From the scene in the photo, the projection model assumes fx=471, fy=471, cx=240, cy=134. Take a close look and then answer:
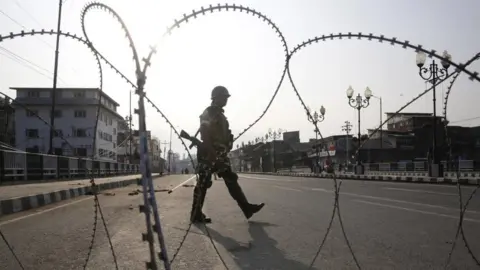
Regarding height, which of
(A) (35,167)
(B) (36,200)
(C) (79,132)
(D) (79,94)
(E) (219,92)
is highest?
(D) (79,94)

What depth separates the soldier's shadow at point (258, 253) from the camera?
4.41 metres

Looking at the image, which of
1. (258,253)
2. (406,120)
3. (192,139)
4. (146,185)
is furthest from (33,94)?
(146,185)

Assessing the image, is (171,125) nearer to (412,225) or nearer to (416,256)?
(416,256)

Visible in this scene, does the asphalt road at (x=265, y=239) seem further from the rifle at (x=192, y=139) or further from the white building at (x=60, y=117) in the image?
the white building at (x=60, y=117)

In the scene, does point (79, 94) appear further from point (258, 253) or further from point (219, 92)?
point (258, 253)

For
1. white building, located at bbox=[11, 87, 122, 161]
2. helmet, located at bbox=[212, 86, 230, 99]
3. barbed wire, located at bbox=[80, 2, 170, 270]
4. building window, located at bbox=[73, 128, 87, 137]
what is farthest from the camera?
building window, located at bbox=[73, 128, 87, 137]

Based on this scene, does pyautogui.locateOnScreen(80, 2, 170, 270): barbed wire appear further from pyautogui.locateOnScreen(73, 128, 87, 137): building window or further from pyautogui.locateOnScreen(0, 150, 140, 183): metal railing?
pyautogui.locateOnScreen(73, 128, 87, 137): building window

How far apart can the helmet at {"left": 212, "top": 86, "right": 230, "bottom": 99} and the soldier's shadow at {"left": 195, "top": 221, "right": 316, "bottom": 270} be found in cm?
192

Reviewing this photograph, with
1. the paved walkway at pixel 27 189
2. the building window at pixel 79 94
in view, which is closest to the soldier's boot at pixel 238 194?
the paved walkway at pixel 27 189

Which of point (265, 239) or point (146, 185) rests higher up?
point (146, 185)

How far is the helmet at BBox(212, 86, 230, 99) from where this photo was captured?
6.71 m

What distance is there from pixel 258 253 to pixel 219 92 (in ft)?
8.49

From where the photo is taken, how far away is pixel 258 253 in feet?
16.3

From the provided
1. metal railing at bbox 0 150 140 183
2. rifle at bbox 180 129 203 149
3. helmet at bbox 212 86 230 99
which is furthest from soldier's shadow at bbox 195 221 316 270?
metal railing at bbox 0 150 140 183
